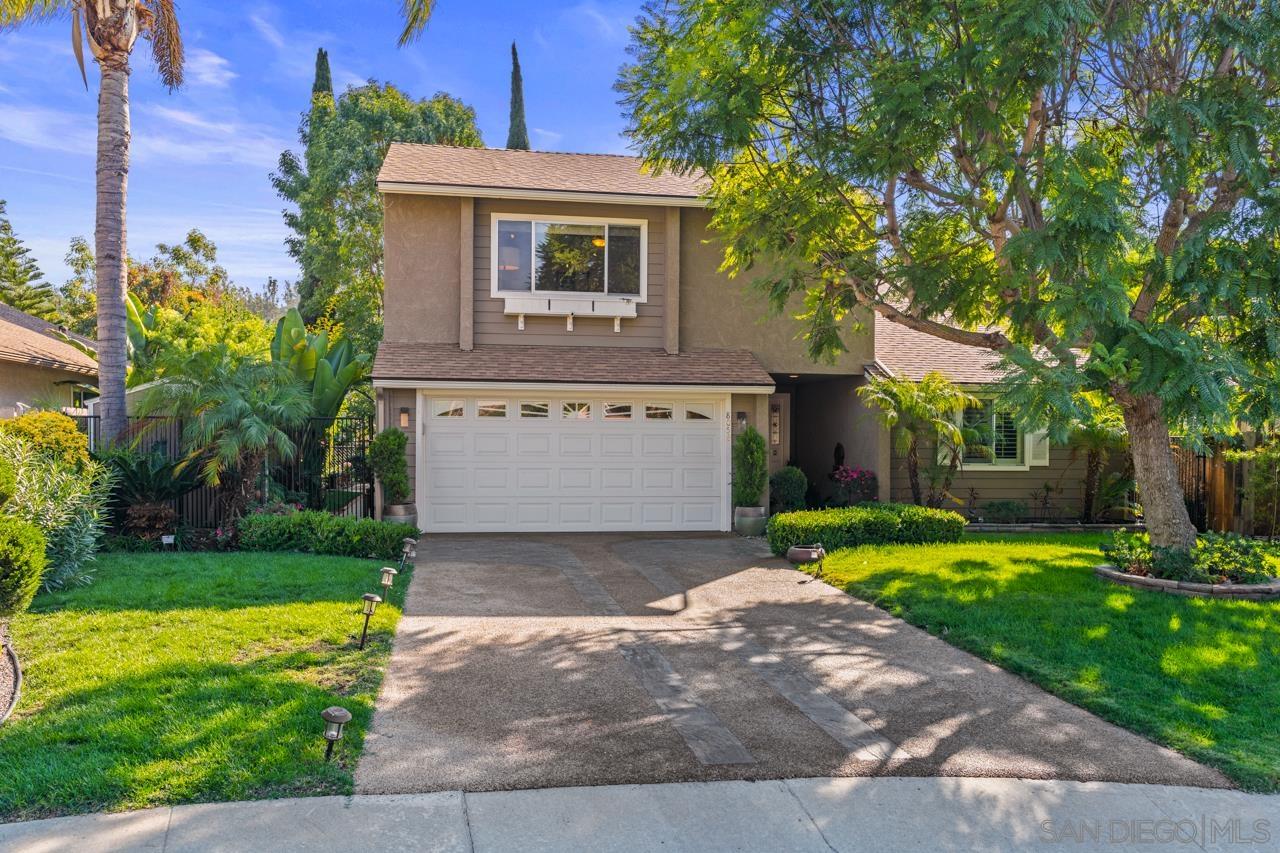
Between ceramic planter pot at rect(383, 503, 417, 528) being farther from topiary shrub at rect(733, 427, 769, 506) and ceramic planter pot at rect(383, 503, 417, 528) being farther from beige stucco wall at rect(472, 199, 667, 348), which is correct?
topiary shrub at rect(733, 427, 769, 506)

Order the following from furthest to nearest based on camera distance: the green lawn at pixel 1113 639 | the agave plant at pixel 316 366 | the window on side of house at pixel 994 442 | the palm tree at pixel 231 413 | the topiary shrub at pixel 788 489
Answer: the window on side of house at pixel 994 442, the topiary shrub at pixel 788 489, the agave plant at pixel 316 366, the palm tree at pixel 231 413, the green lawn at pixel 1113 639

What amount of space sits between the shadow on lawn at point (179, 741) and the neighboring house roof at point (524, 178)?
9.63m

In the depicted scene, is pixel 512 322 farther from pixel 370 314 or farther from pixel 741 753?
pixel 370 314

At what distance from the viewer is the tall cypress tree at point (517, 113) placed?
106 feet

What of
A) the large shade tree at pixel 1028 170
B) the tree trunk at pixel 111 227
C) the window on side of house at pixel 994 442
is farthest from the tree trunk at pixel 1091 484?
the tree trunk at pixel 111 227

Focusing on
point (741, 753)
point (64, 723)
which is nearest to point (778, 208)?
point (741, 753)

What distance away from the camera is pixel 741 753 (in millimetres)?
4891

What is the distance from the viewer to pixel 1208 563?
9.30 m

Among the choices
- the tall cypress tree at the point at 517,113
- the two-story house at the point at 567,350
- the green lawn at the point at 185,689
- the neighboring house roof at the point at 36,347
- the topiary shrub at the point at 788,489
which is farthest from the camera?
the tall cypress tree at the point at 517,113

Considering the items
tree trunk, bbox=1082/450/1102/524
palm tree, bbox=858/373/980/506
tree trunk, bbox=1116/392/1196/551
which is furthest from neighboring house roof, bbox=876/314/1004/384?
tree trunk, bbox=1116/392/1196/551

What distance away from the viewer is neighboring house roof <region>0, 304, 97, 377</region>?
58.5 feet

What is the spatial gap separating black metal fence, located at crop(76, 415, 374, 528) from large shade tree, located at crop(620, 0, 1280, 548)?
7.08 metres

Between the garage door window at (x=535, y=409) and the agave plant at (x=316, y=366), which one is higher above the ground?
the agave plant at (x=316, y=366)

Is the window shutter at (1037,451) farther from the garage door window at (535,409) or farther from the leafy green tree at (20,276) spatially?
the leafy green tree at (20,276)
